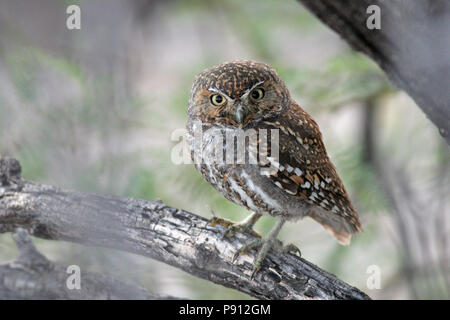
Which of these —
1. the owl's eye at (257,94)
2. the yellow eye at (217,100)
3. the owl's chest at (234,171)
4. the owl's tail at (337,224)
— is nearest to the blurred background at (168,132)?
the owl's chest at (234,171)

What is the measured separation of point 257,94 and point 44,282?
133cm

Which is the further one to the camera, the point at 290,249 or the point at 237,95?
the point at 290,249

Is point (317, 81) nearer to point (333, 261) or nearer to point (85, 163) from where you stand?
point (333, 261)

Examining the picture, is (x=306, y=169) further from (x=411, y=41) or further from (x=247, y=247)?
(x=411, y=41)

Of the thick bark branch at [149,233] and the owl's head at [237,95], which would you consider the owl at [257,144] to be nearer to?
the owl's head at [237,95]

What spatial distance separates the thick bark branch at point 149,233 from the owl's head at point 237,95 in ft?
1.68

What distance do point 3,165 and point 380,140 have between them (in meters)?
3.98

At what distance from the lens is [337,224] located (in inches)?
122

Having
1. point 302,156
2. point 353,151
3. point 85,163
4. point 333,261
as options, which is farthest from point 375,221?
point 85,163

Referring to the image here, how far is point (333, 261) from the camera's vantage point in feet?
14.0

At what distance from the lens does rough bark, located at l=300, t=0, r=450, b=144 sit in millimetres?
2289

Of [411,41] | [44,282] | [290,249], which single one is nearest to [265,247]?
[290,249]

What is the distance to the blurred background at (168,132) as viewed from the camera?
2.82 m
